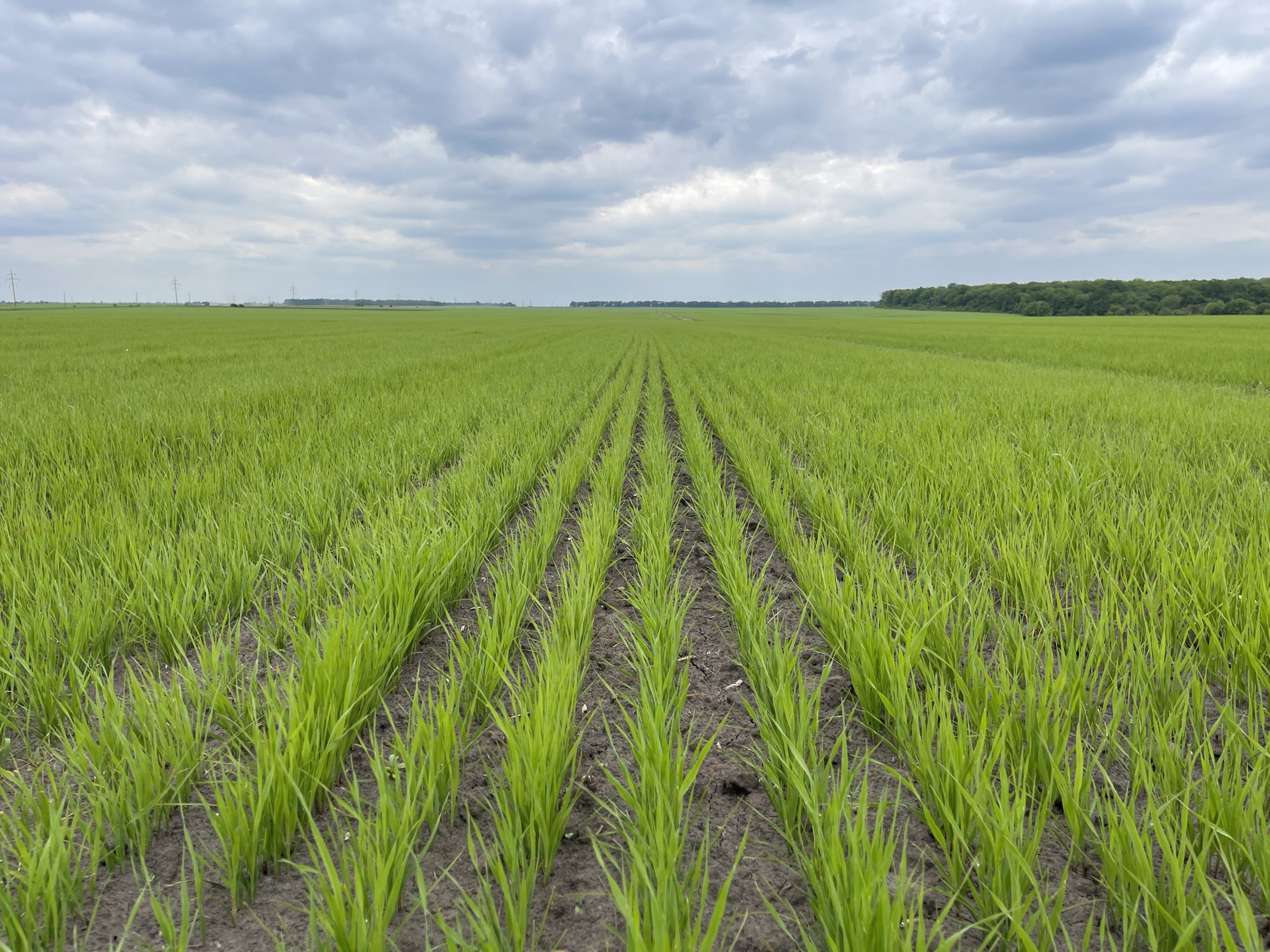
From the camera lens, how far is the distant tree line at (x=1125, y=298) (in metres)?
65.4

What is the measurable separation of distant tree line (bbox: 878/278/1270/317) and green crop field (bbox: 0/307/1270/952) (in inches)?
3285

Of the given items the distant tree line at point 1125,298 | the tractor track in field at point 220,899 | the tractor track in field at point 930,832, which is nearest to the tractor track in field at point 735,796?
the tractor track in field at point 930,832

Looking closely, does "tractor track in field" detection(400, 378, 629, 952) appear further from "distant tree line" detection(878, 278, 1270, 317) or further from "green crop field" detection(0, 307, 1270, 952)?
"distant tree line" detection(878, 278, 1270, 317)

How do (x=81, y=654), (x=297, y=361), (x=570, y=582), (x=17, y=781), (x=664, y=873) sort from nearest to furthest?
1. (x=664, y=873)
2. (x=17, y=781)
3. (x=81, y=654)
4. (x=570, y=582)
5. (x=297, y=361)

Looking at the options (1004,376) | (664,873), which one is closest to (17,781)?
(664,873)

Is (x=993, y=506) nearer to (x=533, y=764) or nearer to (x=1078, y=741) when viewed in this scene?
(x=1078, y=741)

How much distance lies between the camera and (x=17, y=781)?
1.22m

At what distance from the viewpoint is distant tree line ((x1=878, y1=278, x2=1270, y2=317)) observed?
6538 centimetres

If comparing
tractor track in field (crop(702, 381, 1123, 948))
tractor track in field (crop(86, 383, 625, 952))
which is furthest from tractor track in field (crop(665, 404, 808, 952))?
tractor track in field (crop(86, 383, 625, 952))

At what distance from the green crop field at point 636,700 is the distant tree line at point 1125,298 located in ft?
274

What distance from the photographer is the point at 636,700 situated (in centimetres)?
183

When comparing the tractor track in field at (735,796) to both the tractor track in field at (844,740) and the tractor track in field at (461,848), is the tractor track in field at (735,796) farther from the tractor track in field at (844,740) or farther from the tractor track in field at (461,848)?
the tractor track in field at (461,848)

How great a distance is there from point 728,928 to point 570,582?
1.52 metres

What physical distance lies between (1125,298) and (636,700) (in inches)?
3653
